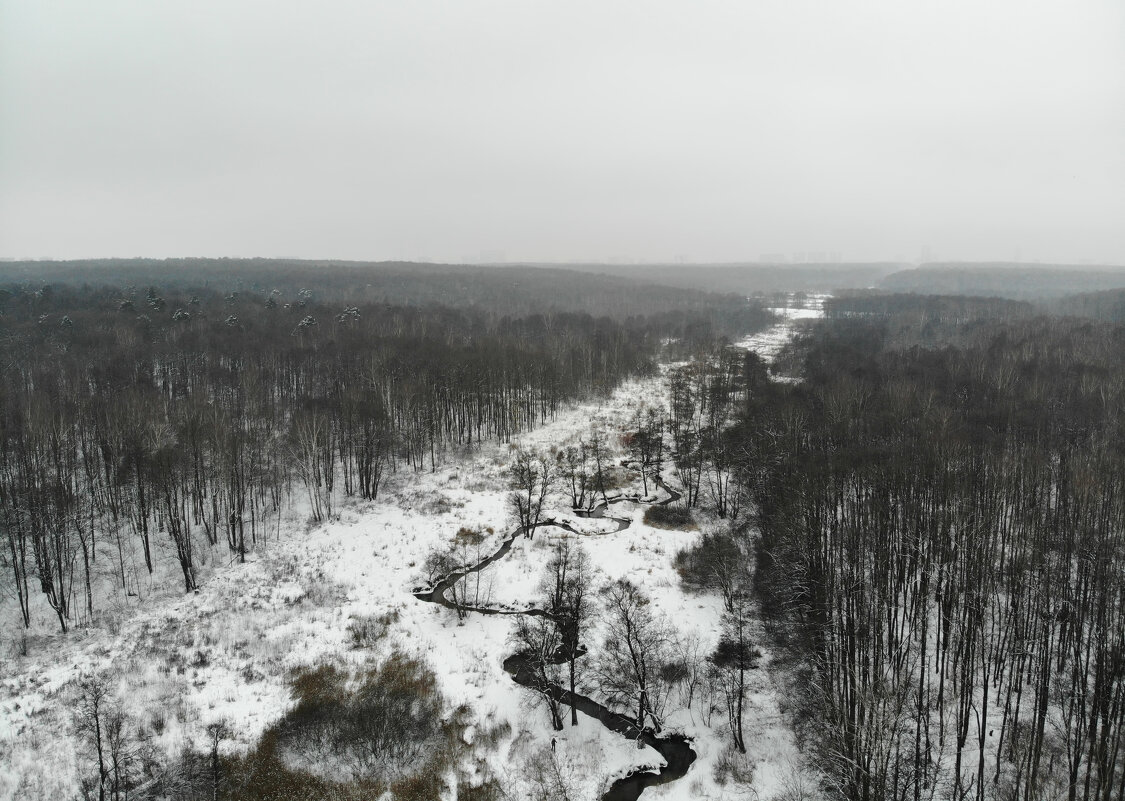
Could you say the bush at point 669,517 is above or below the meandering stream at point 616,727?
above

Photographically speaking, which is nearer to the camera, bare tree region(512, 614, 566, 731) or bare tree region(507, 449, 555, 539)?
bare tree region(512, 614, 566, 731)

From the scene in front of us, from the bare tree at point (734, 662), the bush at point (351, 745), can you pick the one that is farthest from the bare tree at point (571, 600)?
the bare tree at point (734, 662)

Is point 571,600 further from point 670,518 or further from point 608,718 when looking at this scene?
point 670,518

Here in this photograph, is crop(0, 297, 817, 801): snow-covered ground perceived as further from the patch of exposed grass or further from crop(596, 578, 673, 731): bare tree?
crop(596, 578, 673, 731): bare tree

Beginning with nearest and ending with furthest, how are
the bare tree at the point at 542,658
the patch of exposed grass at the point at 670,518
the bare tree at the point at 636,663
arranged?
the bare tree at the point at 636,663, the bare tree at the point at 542,658, the patch of exposed grass at the point at 670,518

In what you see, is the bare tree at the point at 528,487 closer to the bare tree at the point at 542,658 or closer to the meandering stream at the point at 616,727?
the meandering stream at the point at 616,727

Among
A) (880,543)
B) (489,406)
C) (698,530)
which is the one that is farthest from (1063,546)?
(489,406)

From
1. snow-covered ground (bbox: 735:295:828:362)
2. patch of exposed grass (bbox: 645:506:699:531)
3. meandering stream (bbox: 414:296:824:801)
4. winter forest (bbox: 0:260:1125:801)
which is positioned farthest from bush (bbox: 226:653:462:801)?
snow-covered ground (bbox: 735:295:828:362)
